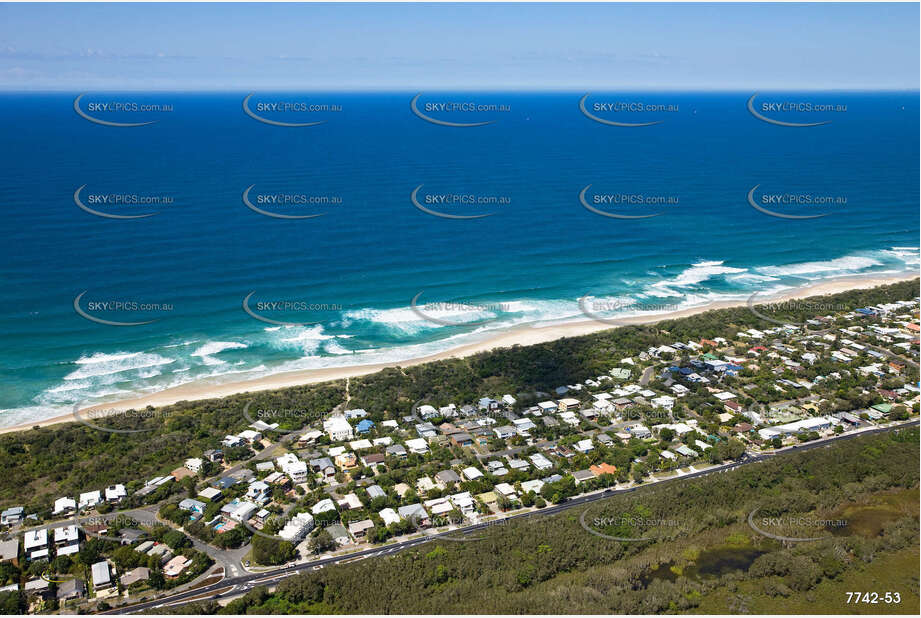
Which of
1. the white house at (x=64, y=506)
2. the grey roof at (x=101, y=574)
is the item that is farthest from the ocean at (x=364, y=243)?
the grey roof at (x=101, y=574)

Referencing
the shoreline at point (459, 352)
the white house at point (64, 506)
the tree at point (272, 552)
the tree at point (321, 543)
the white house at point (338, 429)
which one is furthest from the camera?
the shoreline at point (459, 352)

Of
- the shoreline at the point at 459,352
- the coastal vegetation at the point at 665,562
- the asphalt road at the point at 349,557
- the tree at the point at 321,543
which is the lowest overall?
the coastal vegetation at the point at 665,562

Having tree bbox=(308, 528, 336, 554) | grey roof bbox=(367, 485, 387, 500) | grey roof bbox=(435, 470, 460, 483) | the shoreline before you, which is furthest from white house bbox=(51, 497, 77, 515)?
grey roof bbox=(435, 470, 460, 483)

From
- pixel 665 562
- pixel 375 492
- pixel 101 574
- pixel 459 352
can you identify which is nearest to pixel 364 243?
pixel 459 352

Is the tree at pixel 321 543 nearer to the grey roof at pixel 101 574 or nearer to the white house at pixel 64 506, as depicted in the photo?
the grey roof at pixel 101 574

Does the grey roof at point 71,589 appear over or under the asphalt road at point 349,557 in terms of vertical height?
over

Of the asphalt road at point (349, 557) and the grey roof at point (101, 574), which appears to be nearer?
the asphalt road at point (349, 557)
